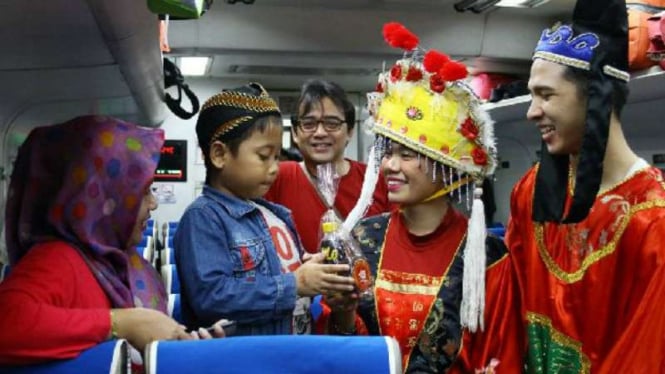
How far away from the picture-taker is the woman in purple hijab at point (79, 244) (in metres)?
1.29

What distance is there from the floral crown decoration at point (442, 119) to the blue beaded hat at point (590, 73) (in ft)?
0.65

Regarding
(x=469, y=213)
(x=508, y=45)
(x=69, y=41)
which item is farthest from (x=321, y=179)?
(x=508, y=45)

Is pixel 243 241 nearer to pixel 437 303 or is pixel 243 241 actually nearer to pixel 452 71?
pixel 437 303

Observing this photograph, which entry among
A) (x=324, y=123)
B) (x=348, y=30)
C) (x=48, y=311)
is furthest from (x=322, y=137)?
(x=348, y=30)

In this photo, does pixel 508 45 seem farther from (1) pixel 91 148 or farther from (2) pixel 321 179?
(1) pixel 91 148

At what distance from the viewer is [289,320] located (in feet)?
6.39

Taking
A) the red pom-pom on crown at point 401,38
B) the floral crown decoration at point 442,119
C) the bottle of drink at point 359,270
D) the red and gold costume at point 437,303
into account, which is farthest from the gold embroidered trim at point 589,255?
the red pom-pom on crown at point 401,38

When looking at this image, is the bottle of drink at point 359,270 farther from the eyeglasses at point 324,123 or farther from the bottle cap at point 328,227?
the eyeglasses at point 324,123

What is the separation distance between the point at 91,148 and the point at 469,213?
3.30 ft

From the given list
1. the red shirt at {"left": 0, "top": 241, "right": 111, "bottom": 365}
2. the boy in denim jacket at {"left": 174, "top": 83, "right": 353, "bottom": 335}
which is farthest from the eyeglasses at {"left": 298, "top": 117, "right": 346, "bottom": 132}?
the red shirt at {"left": 0, "top": 241, "right": 111, "bottom": 365}

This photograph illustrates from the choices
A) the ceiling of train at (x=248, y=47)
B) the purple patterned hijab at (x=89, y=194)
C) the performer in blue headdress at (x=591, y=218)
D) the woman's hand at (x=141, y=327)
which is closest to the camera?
the woman's hand at (x=141, y=327)

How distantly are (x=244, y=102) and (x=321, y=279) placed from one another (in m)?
0.53

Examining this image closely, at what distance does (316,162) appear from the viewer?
261cm

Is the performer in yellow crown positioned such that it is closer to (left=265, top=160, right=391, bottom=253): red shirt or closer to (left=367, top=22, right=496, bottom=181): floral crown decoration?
(left=367, top=22, right=496, bottom=181): floral crown decoration
